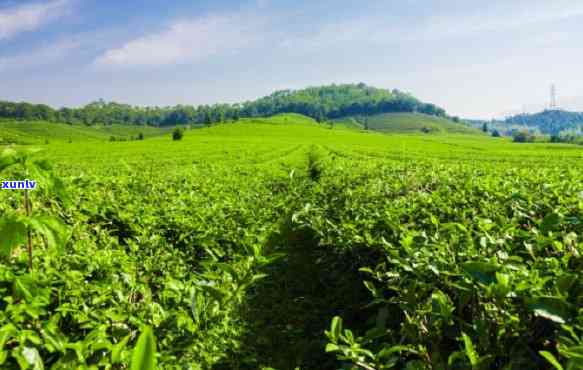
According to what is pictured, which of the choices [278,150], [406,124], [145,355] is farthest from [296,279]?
[406,124]

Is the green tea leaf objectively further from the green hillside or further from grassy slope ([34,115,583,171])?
the green hillside

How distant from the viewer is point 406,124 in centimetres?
17425

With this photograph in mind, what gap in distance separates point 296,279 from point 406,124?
587ft

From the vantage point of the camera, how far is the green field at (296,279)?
187 cm

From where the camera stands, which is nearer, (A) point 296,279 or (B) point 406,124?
(A) point 296,279

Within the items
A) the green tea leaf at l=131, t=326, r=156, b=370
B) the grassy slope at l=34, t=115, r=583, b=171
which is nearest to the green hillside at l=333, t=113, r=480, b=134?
the grassy slope at l=34, t=115, r=583, b=171

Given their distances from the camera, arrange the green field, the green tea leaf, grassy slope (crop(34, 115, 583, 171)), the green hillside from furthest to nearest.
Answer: the green hillside < grassy slope (crop(34, 115, 583, 171)) < the green field < the green tea leaf

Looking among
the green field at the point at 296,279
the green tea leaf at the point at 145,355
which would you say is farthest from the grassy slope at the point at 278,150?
the green tea leaf at the point at 145,355

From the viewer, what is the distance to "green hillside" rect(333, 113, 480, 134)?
539ft

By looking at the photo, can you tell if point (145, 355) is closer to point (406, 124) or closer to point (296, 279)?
point (296, 279)

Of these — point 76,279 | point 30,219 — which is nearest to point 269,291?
point 76,279

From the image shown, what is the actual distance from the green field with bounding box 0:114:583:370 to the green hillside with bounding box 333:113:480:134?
154 m

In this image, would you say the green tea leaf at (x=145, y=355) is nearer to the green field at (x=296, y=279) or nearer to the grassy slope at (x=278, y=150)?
the green field at (x=296, y=279)

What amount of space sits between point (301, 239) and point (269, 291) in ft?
5.79
